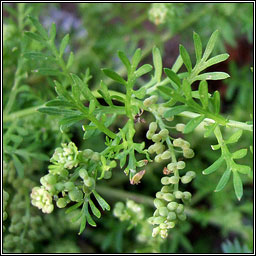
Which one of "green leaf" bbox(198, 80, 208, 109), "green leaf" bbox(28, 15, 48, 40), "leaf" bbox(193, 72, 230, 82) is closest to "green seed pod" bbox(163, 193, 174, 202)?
"green leaf" bbox(198, 80, 208, 109)

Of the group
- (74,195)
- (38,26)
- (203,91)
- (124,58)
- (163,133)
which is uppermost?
(38,26)

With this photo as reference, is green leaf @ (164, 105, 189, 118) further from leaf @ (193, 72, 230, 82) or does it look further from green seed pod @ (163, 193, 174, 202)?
green seed pod @ (163, 193, 174, 202)

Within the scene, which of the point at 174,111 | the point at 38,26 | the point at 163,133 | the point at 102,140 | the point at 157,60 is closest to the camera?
the point at 174,111

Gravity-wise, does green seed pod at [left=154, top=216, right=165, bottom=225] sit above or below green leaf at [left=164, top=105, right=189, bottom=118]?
below

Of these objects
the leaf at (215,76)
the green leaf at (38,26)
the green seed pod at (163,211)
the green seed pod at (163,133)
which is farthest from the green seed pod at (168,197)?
the green leaf at (38,26)

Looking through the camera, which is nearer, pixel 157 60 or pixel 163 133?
pixel 163 133

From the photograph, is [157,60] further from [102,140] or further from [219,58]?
[102,140]

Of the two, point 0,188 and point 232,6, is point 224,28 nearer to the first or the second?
point 232,6

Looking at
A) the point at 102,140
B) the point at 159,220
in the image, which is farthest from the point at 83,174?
the point at 102,140

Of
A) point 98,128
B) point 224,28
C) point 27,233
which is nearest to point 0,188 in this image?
point 27,233
